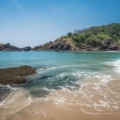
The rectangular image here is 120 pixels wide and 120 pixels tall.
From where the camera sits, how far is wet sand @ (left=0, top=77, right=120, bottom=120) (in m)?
9.51

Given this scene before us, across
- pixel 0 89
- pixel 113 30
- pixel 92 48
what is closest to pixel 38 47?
pixel 92 48

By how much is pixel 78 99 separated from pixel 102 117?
345cm

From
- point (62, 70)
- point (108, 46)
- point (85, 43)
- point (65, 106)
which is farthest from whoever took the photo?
point (85, 43)

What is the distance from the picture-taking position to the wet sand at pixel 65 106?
31.2 ft

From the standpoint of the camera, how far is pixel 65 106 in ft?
36.2

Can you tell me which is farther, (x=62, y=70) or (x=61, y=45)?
(x=61, y=45)

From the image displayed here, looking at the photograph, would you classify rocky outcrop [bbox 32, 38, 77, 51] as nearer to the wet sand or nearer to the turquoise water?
the turquoise water

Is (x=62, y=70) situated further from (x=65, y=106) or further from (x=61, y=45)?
(x=61, y=45)

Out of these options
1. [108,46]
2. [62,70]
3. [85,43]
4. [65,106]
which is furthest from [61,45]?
[65,106]

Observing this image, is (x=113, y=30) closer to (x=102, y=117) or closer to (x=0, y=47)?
(x=0, y=47)

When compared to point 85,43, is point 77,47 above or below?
below

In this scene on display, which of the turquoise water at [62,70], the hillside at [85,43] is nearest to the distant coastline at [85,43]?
the hillside at [85,43]

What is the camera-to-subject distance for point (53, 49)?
159250mm

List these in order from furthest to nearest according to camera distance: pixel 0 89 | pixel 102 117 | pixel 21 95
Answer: pixel 0 89 < pixel 21 95 < pixel 102 117
